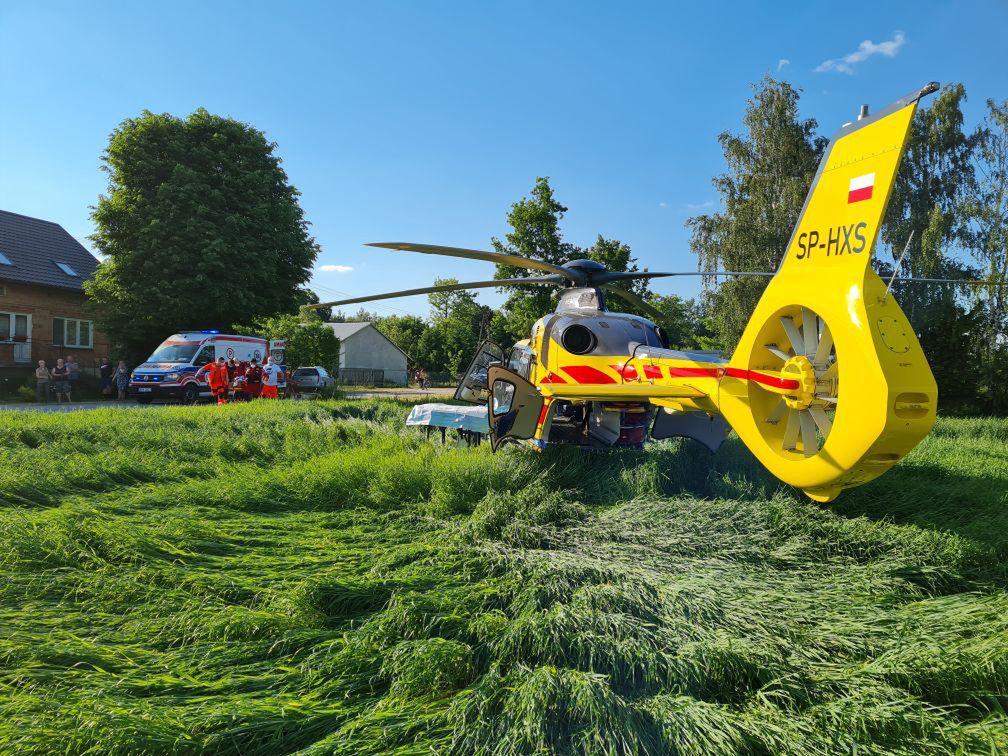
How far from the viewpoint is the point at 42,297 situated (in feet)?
81.5

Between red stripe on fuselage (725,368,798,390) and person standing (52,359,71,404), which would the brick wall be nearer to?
person standing (52,359,71,404)

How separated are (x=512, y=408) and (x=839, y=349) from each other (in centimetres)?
344

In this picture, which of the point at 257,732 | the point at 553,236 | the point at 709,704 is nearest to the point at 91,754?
the point at 257,732

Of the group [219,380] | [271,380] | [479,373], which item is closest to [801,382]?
[479,373]

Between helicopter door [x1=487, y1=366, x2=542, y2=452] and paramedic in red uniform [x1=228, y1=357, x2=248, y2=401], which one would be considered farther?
paramedic in red uniform [x1=228, y1=357, x2=248, y2=401]

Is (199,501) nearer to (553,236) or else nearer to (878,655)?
(878,655)

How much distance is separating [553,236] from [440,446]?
15.3 metres

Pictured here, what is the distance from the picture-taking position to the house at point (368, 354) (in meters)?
47.8

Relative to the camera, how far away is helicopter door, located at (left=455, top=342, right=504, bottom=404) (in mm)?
7969

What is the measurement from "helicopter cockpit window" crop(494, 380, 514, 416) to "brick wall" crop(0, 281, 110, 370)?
2593cm

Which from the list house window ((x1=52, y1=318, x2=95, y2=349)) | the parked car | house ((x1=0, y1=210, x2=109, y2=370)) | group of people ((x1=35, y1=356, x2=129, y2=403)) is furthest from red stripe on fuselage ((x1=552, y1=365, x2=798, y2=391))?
house window ((x1=52, y1=318, x2=95, y2=349))

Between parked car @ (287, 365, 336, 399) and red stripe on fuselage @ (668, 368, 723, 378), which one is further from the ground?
red stripe on fuselage @ (668, 368, 723, 378)

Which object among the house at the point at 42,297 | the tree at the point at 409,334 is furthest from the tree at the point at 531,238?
the tree at the point at 409,334

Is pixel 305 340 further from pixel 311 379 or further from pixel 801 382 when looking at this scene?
pixel 801 382
